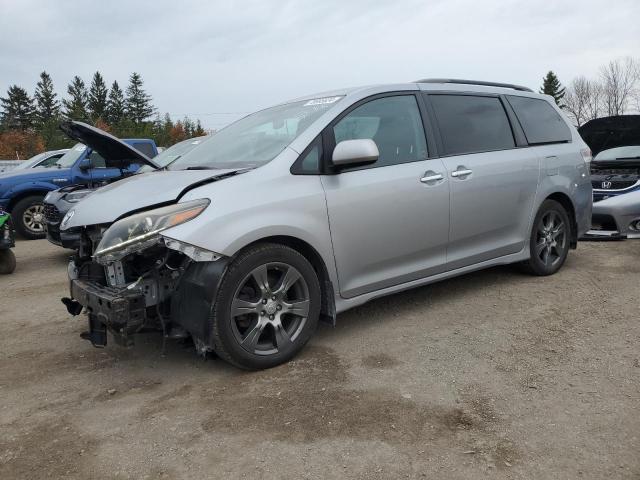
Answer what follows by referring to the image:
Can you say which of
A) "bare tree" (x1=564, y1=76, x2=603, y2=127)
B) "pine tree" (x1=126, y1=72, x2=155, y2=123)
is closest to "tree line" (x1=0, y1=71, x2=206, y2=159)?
"pine tree" (x1=126, y1=72, x2=155, y2=123)

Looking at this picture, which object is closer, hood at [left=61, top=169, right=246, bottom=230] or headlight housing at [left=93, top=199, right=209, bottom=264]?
headlight housing at [left=93, top=199, right=209, bottom=264]

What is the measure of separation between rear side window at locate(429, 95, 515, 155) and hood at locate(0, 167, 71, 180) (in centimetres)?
796

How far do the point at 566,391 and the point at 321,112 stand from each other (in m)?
2.34

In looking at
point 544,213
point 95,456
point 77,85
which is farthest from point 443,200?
point 77,85

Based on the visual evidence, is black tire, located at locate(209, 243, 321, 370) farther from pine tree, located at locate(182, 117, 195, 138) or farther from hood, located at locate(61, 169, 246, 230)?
pine tree, located at locate(182, 117, 195, 138)

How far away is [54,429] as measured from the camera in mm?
2809

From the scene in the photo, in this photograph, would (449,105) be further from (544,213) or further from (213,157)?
(213,157)

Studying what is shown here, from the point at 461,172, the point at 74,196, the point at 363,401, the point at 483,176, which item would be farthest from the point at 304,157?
the point at 74,196

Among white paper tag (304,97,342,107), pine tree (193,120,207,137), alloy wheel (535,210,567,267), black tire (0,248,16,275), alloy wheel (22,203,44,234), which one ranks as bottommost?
alloy wheel (535,210,567,267)

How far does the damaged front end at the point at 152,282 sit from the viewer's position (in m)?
3.07

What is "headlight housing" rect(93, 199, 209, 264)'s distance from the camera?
3062mm

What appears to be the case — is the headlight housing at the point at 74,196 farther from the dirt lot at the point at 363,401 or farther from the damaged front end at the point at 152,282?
the damaged front end at the point at 152,282

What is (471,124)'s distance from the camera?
4.65 metres

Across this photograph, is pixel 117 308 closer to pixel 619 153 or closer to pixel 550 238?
pixel 550 238
